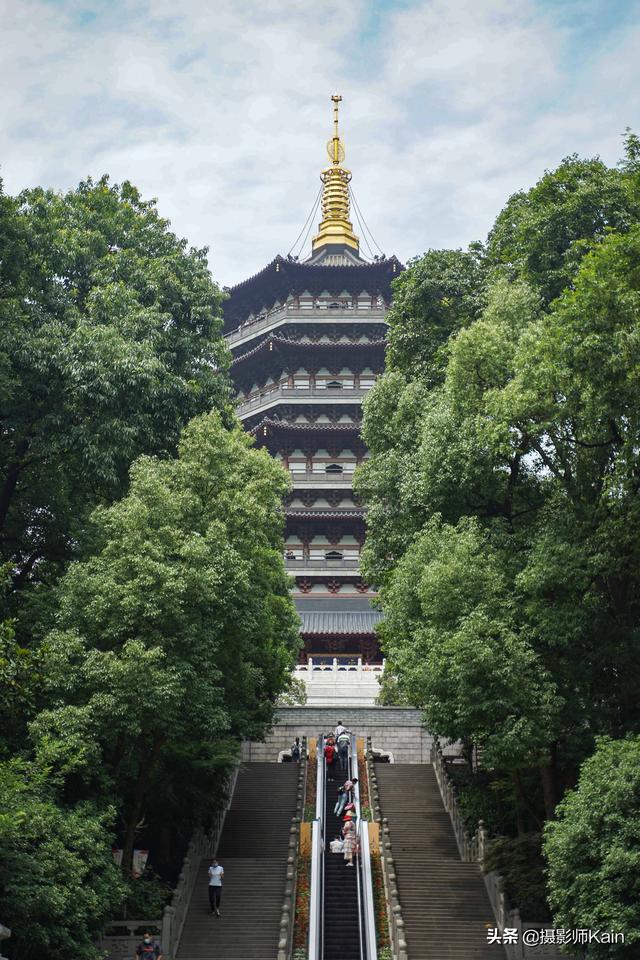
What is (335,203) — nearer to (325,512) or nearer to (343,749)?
(325,512)

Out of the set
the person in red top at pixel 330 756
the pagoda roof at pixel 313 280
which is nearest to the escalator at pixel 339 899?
the person in red top at pixel 330 756

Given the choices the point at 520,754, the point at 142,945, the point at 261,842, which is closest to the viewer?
the point at 142,945

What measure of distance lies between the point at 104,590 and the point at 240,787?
10.5 meters

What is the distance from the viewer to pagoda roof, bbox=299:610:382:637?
39.3m

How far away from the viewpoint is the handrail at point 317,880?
63.5ft

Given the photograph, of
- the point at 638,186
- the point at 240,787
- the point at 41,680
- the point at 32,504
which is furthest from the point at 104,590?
the point at 638,186

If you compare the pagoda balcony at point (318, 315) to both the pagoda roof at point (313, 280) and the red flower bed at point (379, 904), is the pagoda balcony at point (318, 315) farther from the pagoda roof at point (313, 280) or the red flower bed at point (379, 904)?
the red flower bed at point (379, 904)

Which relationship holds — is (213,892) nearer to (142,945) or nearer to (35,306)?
(142,945)

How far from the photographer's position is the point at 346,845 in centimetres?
2230

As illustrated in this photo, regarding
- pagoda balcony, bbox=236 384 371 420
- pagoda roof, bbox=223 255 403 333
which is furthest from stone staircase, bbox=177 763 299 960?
pagoda roof, bbox=223 255 403 333

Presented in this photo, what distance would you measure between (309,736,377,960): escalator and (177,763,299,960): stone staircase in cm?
88

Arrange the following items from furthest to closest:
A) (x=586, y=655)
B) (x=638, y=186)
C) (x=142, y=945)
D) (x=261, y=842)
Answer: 1. (x=261, y=842)
2. (x=638, y=186)
3. (x=586, y=655)
4. (x=142, y=945)

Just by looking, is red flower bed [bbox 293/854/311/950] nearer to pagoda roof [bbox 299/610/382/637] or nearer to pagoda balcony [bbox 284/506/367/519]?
pagoda roof [bbox 299/610/382/637]

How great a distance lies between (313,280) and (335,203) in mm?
5718
